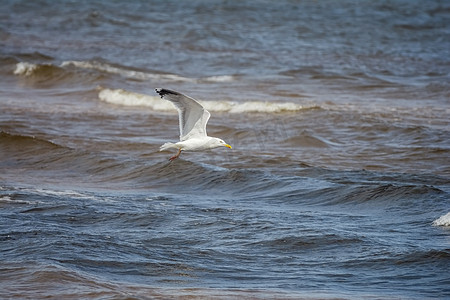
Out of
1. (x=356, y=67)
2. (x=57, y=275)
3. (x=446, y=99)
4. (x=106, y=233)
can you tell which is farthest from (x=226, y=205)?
(x=356, y=67)

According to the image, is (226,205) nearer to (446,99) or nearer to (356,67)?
A: (446,99)

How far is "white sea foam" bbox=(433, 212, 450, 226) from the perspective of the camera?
8688 millimetres

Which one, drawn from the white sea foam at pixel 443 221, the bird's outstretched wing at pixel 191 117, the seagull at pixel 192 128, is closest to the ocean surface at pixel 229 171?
the white sea foam at pixel 443 221

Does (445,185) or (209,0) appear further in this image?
(209,0)

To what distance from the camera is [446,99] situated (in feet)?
59.2

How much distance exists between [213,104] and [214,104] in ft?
0.07

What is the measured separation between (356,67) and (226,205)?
45.5ft

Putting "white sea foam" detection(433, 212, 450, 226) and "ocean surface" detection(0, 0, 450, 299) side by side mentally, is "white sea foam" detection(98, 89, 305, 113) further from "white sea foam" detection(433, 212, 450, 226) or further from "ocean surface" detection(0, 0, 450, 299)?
"white sea foam" detection(433, 212, 450, 226)

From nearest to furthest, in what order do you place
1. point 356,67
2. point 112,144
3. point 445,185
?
point 445,185 < point 112,144 < point 356,67

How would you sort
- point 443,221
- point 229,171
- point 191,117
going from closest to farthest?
point 443,221 < point 191,117 < point 229,171

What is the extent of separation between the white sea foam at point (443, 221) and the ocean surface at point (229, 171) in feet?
0.06

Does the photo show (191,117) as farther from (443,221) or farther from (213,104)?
(213,104)

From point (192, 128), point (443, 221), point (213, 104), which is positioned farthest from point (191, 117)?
point (213, 104)

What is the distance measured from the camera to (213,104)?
57.1ft
